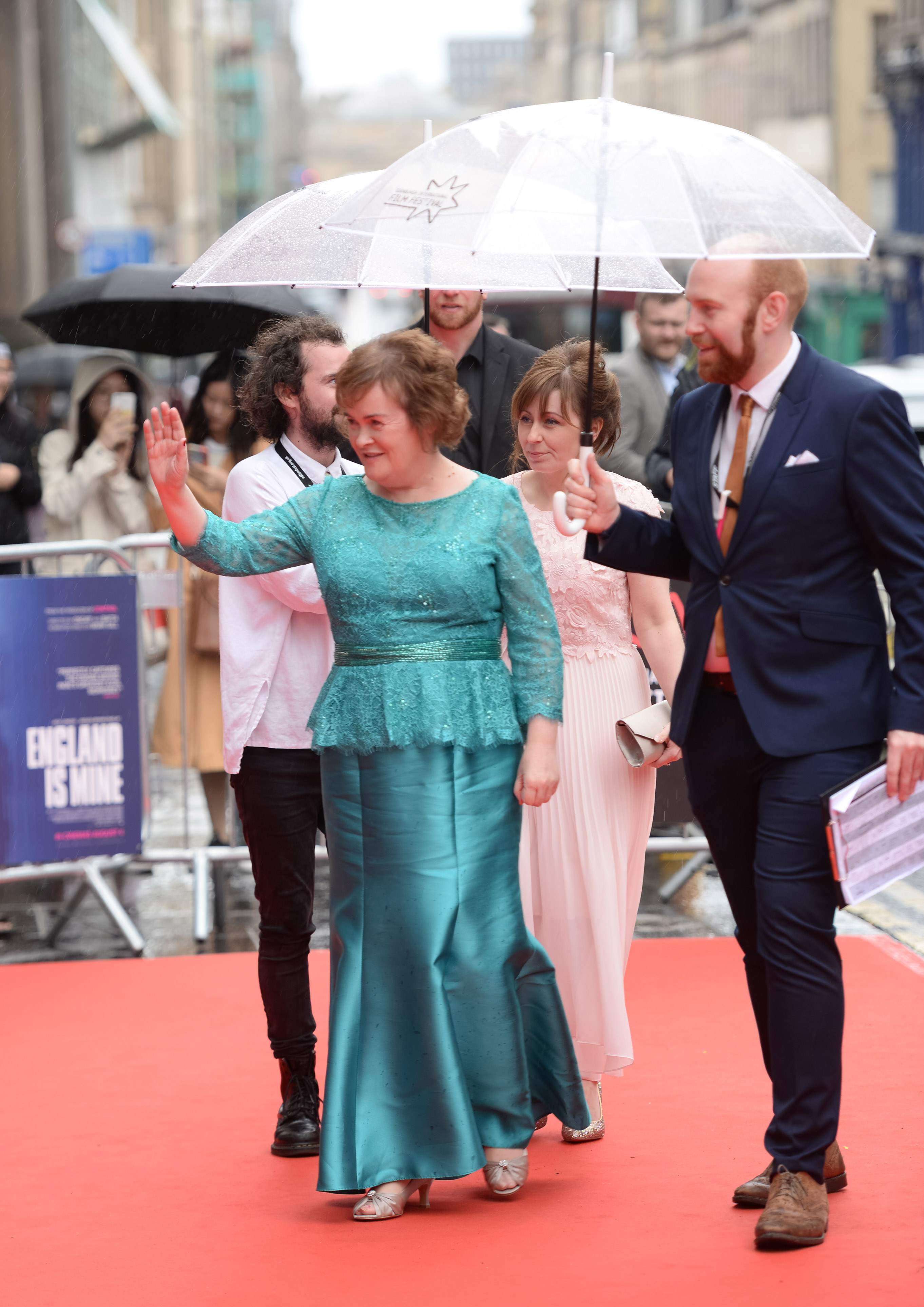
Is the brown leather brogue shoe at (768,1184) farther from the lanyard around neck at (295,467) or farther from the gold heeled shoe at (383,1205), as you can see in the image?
the lanyard around neck at (295,467)

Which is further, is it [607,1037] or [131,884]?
[131,884]

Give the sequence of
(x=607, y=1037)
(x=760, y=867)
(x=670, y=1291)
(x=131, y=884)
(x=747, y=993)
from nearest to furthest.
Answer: (x=670, y=1291)
(x=760, y=867)
(x=607, y=1037)
(x=747, y=993)
(x=131, y=884)

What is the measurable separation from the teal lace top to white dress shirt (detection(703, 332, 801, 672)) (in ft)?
1.37

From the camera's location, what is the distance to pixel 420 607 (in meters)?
3.93

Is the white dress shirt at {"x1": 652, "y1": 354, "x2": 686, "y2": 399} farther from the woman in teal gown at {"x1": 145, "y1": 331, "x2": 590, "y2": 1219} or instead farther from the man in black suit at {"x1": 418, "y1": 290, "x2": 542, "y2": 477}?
the woman in teal gown at {"x1": 145, "y1": 331, "x2": 590, "y2": 1219}

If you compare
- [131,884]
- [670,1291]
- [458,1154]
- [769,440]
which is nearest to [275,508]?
[769,440]

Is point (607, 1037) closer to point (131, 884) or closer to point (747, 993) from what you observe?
point (747, 993)

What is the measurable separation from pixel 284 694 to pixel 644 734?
2.97 feet

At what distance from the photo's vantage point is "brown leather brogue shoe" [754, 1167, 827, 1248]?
12.0ft

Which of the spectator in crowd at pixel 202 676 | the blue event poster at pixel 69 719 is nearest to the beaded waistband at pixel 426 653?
the blue event poster at pixel 69 719

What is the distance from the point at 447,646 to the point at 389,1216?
125 cm

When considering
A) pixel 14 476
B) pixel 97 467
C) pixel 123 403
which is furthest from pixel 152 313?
pixel 14 476

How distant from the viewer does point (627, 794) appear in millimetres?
4680

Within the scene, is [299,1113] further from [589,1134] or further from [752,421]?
[752,421]
